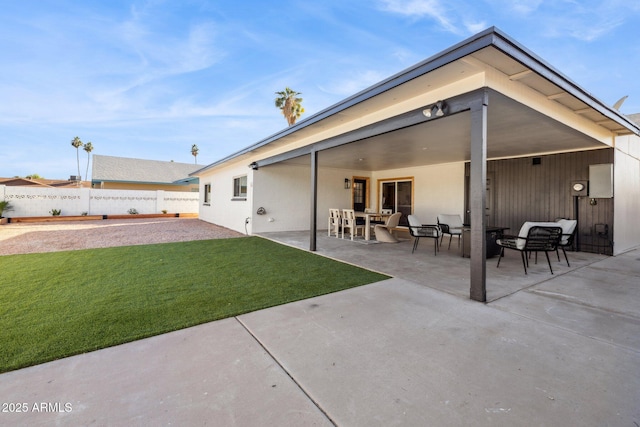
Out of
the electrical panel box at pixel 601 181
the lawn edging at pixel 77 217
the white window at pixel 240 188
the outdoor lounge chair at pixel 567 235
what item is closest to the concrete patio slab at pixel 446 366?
the outdoor lounge chair at pixel 567 235

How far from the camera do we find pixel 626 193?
21.9 ft

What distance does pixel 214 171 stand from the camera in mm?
13594

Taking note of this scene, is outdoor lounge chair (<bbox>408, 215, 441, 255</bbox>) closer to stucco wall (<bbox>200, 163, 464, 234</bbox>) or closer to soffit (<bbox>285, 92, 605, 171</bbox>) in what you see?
soffit (<bbox>285, 92, 605, 171</bbox>)

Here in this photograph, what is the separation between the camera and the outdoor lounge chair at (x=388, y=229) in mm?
7871

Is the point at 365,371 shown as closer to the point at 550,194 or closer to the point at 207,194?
the point at 550,194

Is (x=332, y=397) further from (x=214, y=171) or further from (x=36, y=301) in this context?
(x=214, y=171)

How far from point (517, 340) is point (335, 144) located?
4.44 metres

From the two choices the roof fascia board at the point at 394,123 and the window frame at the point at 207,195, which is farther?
the window frame at the point at 207,195

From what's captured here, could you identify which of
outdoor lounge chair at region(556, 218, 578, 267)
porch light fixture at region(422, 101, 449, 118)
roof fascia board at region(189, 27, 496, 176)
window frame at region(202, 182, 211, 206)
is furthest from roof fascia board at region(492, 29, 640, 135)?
window frame at region(202, 182, 211, 206)

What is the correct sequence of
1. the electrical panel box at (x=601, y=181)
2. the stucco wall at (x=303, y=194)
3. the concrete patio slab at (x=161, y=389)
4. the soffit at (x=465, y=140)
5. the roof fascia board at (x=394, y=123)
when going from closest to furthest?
the concrete patio slab at (x=161, y=389) < the roof fascia board at (x=394, y=123) < the soffit at (x=465, y=140) < the electrical panel box at (x=601, y=181) < the stucco wall at (x=303, y=194)

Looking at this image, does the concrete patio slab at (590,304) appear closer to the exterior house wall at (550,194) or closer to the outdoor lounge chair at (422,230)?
the exterior house wall at (550,194)

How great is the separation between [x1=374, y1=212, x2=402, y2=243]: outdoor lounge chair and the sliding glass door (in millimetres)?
2546

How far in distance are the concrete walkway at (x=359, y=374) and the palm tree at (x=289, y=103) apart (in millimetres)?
20202

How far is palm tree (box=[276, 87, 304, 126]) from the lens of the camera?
2112 centimetres
